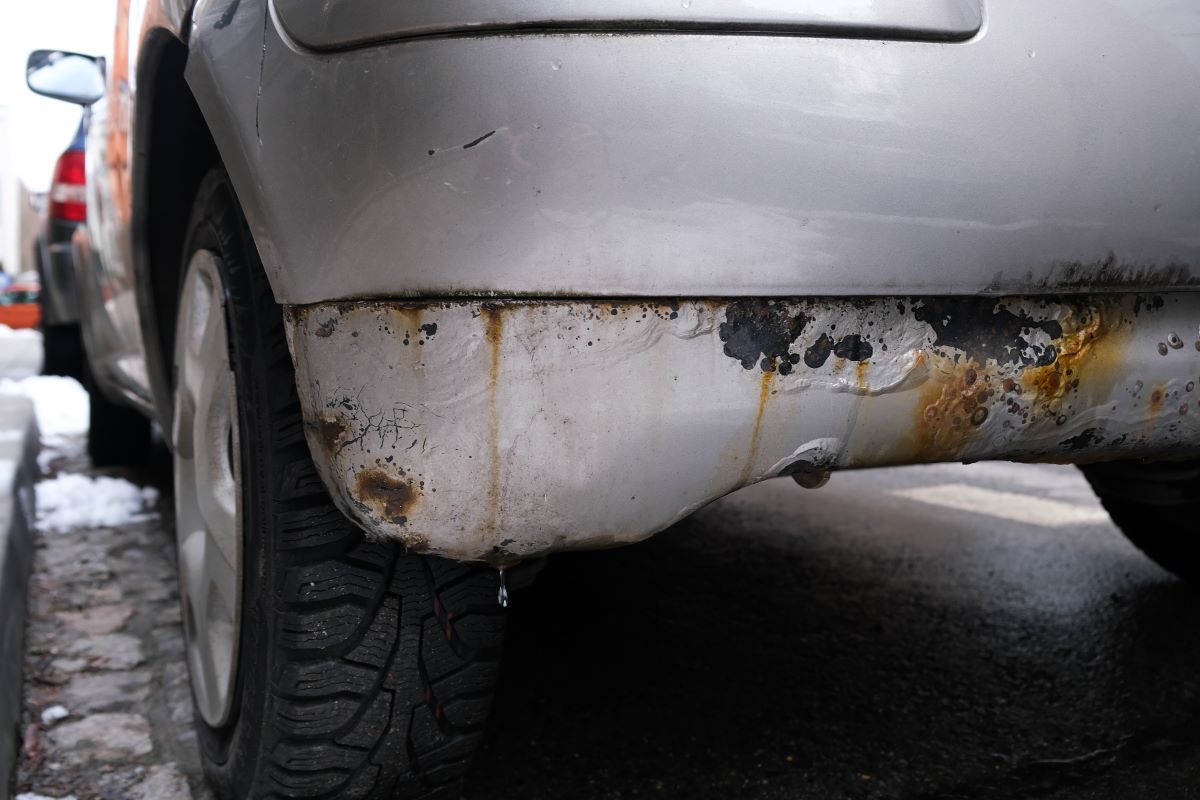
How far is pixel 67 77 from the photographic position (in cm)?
244

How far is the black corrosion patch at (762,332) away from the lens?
0.96 meters

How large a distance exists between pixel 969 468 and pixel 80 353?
140 inches

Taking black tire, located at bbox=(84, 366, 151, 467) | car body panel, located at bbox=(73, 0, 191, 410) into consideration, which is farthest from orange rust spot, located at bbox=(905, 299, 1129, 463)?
black tire, located at bbox=(84, 366, 151, 467)

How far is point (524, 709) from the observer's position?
1.74 meters

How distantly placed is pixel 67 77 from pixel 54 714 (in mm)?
1534

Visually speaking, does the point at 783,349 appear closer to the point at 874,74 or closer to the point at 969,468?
the point at 874,74

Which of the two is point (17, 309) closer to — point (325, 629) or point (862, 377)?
point (325, 629)

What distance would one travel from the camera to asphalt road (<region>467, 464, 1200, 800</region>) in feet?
5.07

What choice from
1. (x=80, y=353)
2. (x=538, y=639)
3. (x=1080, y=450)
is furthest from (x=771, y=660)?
(x=80, y=353)

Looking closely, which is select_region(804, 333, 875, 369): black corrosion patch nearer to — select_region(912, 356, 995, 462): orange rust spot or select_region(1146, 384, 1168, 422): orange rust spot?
select_region(912, 356, 995, 462): orange rust spot

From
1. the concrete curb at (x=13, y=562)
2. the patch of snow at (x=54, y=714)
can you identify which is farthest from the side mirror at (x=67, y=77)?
the patch of snow at (x=54, y=714)

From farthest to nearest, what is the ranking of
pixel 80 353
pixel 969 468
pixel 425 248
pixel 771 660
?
pixel 80 353
pixel 969 468
pixel 771 660
pixel 425 248

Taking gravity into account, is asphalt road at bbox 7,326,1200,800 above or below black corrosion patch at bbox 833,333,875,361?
below

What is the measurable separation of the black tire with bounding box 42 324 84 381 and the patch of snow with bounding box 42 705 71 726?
8.92 ft
